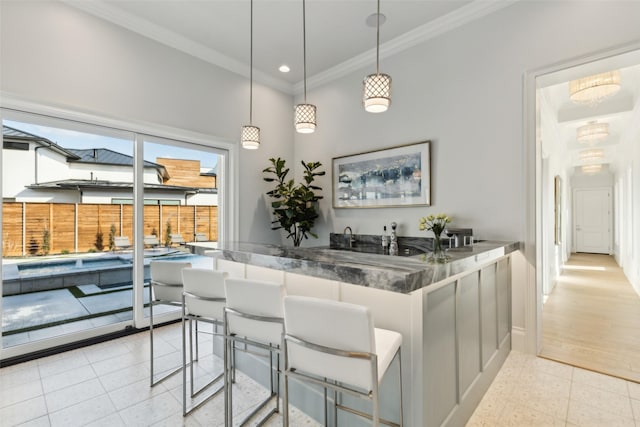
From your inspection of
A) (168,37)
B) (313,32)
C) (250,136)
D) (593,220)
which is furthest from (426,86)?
(593,220)

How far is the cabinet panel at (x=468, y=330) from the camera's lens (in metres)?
1.77

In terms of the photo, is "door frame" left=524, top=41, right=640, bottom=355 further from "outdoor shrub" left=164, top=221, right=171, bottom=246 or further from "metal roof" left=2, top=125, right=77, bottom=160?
"metal roof" left=2, top=125, right=77, bottom=160

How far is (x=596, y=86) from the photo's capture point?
3297mm

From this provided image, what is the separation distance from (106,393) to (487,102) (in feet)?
13.0

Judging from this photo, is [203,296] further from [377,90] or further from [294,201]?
[294,201]

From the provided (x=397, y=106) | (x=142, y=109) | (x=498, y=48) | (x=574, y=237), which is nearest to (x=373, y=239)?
(x=397, y=106)

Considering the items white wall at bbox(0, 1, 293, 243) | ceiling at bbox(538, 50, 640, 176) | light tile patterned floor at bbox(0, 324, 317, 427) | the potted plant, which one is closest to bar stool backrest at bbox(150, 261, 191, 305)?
light tile patterned floor at bbox(0, 324, 317, 427)

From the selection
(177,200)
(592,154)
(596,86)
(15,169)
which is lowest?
(177,200)

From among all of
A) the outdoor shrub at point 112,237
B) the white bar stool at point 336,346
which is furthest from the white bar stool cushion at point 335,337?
the outdoor shrub at point 112,237

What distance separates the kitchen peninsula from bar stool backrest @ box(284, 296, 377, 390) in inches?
7.0

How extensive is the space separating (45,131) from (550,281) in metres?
6.79

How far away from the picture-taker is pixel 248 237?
14.0ft

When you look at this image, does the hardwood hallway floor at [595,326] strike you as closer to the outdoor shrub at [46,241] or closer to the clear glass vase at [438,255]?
the clear glass vase at [438,255]

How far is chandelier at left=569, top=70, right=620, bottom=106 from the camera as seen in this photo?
3238mm
